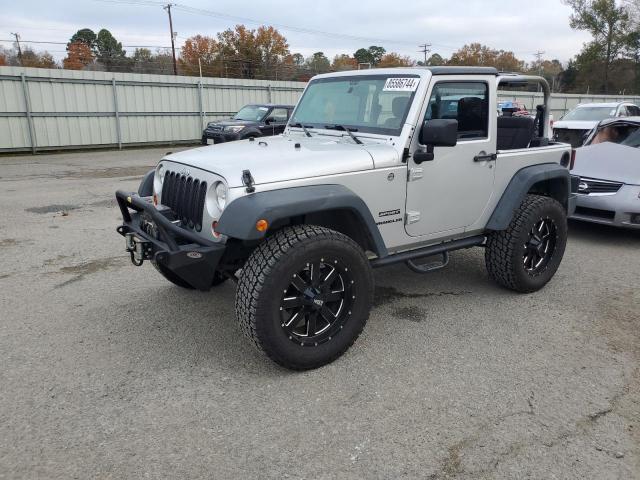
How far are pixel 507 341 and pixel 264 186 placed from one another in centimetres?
215

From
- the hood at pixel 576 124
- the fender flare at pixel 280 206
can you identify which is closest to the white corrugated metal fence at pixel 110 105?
the hood at pixel 576 124

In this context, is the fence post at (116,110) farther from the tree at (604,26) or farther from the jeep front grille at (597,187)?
the tree at (604,26)

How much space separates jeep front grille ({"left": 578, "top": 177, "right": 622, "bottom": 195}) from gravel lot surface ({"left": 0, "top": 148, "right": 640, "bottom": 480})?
1622 millimetres

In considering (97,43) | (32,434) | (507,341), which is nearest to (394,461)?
(507,341)

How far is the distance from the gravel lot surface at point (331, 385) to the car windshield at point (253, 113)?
37.9 ft

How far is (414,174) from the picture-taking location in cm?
387

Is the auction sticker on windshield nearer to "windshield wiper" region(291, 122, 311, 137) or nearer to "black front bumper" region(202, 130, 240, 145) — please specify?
"windshield wiper" region(291, 122, 311, 137)

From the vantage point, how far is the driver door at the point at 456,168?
156 inches

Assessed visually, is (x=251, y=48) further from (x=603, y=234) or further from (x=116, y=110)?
(x=603, y=234)

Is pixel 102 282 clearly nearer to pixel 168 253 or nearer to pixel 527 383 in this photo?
pixel 168 253

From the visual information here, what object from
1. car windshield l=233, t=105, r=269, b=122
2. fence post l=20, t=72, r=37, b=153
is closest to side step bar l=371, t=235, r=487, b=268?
car windshield l=233, t=105, r=269, b=122

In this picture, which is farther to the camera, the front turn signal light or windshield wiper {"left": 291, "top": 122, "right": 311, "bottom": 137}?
windshield wiper {"left": 291, "top": 122, "right": 311, "bottom": 137}

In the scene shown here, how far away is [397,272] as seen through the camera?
17.8 feet

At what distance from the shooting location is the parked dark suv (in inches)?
611
